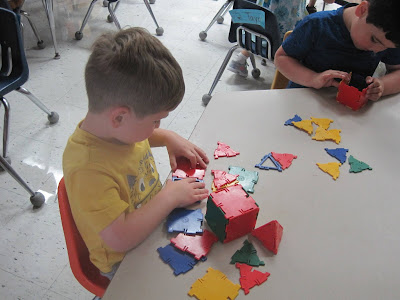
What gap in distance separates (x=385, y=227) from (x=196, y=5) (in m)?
3.20

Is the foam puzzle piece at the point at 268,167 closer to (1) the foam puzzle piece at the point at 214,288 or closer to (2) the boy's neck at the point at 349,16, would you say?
(1) the foam puzzle piece at the point at 214,288

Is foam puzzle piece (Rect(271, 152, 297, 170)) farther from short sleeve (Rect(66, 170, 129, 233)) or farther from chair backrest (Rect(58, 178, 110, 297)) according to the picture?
chair backrest (Rect(58, 178, 110, 297))

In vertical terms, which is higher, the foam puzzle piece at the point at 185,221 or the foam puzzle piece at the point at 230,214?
the foam puzzle piece at the point at 230,214

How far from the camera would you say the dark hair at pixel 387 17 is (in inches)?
36.0

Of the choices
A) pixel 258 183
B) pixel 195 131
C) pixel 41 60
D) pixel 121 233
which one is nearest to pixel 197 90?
pixel 41 60

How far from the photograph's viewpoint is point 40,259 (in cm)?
131

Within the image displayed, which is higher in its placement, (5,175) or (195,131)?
(195,131)

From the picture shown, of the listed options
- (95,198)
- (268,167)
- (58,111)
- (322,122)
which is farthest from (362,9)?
(58,111)

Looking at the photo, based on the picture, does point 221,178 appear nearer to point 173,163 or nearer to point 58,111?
point 173,163

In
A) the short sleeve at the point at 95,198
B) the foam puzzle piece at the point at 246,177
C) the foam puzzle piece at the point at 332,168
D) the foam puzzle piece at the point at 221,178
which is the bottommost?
the foam puzzle piece at the point at 221,178

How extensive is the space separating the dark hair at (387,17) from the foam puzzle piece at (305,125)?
349mm

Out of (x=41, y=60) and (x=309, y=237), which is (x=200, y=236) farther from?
(x=41, y=60)

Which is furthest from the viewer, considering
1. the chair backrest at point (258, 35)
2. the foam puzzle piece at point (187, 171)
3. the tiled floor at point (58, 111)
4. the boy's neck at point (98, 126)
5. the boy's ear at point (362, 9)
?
the chair backrest at point (258, 35)

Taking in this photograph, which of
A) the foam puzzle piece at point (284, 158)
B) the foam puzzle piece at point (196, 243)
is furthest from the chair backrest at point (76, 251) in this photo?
the foam puzzle piece at point (284, 158)
